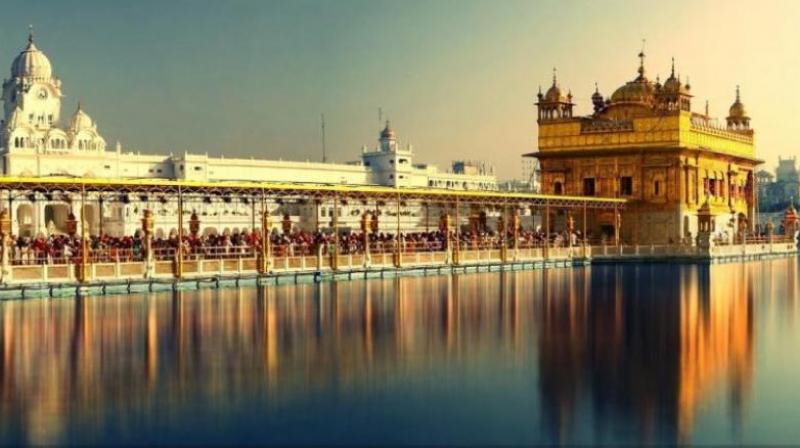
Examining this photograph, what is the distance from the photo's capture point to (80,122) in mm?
118750

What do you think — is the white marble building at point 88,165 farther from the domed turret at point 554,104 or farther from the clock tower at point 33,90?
the domed turret at point 554,104

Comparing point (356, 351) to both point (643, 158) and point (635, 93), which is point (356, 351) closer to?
point (643, 158)

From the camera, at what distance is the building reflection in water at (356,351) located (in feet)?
52.2

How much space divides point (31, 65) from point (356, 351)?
10925 cm

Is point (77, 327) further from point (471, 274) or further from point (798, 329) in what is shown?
point (471, 274)

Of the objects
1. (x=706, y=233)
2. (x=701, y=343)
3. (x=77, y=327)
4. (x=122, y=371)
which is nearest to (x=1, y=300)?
(x=77, y=327)

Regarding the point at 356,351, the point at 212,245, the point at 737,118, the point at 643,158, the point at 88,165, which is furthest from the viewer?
the point at 88,165

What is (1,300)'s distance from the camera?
31219 mm

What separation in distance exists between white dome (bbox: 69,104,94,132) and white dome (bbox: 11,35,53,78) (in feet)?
20.3

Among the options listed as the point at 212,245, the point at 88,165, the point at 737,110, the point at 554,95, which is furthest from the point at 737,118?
the point at 88,165

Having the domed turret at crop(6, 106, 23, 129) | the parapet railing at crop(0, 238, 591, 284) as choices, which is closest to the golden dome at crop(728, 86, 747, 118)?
the parapet railing at crop(0, 238, 591, 284)

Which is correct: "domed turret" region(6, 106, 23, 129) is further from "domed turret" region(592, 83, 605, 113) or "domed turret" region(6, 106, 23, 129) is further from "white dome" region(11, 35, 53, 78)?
"domed turret" region(592, 83, 605, 113)

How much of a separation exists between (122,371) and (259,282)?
20.1 m

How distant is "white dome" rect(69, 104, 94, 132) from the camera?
387 feet
